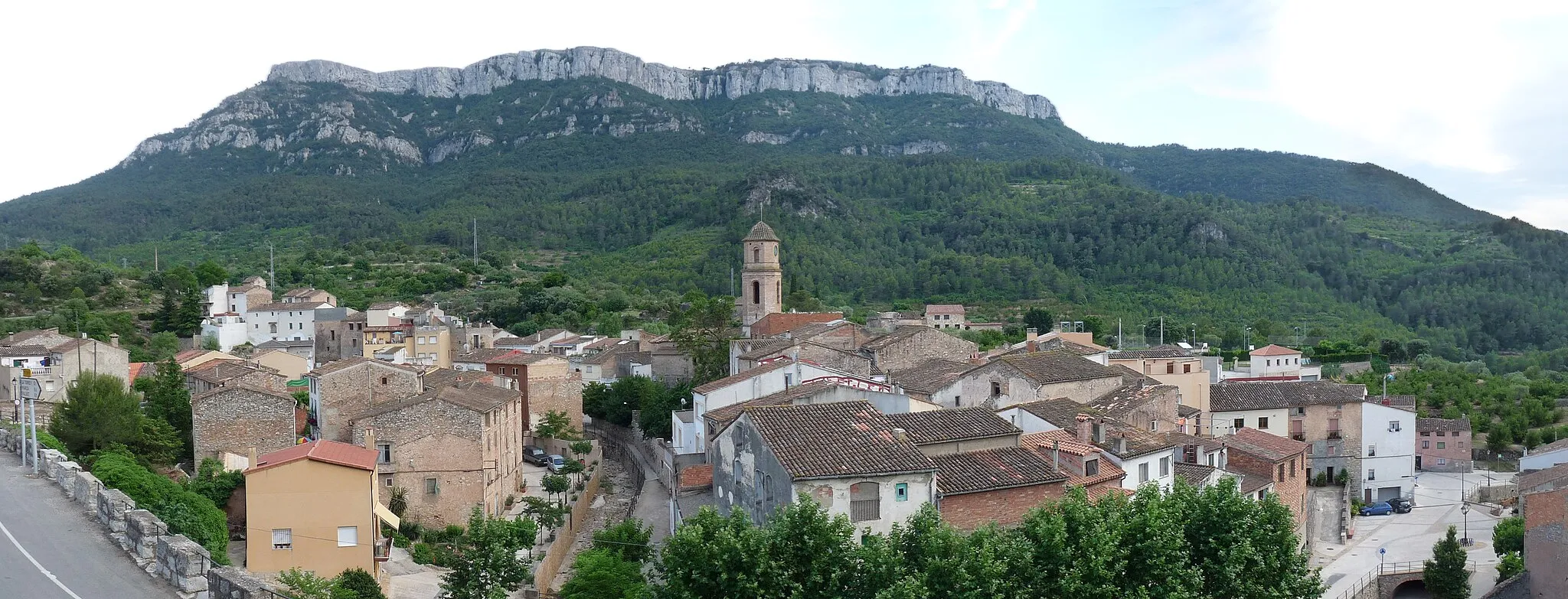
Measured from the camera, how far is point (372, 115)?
166 m

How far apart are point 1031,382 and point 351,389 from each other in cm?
2306

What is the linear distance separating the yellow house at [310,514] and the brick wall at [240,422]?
8733mm

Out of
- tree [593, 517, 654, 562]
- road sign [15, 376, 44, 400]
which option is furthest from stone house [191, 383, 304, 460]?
road sign [15, 376, 44, 400]

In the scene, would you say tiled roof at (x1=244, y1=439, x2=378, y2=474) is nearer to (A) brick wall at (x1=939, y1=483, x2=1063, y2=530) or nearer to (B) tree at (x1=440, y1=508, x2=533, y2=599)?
(B) tree at (x1=440, y1=508, x2=533, y2=599)

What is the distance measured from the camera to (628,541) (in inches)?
1083

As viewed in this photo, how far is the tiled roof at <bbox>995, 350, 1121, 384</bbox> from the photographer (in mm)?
30188

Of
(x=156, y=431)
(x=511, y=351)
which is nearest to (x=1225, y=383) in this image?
(x=511, y=351)

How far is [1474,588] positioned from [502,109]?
6342 inches

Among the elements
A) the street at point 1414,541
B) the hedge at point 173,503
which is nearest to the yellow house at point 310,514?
the hedge at point 173,503

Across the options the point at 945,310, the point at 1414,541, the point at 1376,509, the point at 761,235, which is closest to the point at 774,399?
the point at 1414,541

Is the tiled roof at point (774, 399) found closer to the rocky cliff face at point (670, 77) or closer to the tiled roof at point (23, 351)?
the tiled roof at point (23, 351)

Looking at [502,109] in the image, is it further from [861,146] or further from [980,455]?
[980,455]

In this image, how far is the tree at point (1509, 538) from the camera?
33594 millimetres

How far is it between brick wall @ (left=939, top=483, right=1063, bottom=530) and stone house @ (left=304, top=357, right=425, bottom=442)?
23413 millimetres
